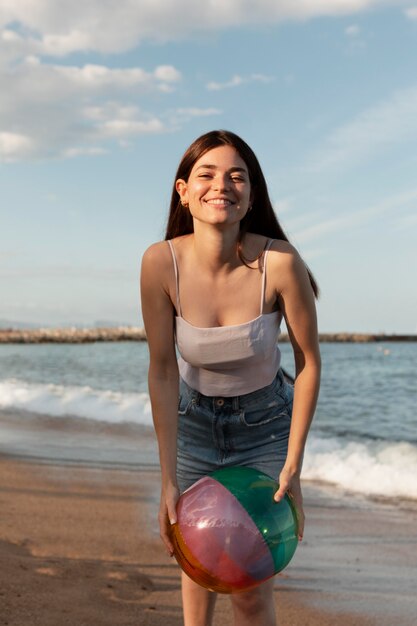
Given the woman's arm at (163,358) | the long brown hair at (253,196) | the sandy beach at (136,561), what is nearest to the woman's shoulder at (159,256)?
the woman's arm at (163,358)

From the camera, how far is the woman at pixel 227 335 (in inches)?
116

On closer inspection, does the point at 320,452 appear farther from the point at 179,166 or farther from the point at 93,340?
the point at 93,340

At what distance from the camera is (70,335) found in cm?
6391

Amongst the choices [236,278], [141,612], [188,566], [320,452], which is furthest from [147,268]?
[320,452]

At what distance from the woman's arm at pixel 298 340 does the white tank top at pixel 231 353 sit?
75 mm

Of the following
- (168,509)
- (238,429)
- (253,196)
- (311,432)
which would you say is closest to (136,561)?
(168,509)

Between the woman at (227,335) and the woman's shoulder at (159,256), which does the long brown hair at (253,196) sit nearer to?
the woman at (227,335)

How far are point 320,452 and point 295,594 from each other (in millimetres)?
5691

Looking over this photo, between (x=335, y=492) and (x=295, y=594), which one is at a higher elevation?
(x=295, y=594)

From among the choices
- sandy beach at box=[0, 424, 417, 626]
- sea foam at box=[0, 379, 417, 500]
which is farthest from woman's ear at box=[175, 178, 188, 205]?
sea foam at box=[0, 379, 417, 500]

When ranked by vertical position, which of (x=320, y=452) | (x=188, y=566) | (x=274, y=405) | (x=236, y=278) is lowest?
(x=320, y=452)

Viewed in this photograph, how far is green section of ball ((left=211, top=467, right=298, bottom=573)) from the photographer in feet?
9.11

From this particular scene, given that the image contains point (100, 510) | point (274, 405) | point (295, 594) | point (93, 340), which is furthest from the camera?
point (93, 340)

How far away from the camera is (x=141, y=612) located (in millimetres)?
4355
